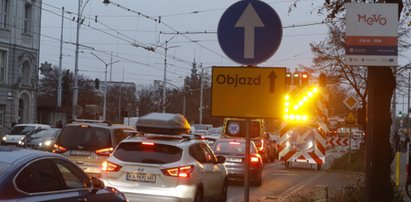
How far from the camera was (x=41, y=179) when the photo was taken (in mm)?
6473

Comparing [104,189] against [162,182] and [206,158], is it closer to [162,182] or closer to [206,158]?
[162,182]

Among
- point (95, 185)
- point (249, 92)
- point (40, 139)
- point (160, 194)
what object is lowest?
point (40, 139)

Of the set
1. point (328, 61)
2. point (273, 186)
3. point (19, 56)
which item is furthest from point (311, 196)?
point (19, 56)

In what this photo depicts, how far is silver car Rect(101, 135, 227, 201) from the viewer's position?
1120 cm

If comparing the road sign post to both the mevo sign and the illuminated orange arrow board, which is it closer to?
the illuminated orange arrow board

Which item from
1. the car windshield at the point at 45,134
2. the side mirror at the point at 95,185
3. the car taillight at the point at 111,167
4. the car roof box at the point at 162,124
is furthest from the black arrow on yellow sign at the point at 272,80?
the car windshield at the point at 45,134

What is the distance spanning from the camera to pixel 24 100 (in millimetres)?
58281

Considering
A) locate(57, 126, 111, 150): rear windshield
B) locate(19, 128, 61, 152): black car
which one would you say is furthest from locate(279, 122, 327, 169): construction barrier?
locate(57, 126, 111, 150): rear windshield

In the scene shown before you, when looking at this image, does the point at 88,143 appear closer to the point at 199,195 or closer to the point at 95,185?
the point at 199,195

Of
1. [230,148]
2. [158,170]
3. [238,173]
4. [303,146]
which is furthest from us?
[303,146]

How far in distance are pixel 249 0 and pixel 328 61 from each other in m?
30.1

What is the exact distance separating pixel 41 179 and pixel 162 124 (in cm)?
690

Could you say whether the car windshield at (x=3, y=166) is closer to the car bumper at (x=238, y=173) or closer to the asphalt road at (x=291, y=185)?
the asphalt road at (x=291, y=185)

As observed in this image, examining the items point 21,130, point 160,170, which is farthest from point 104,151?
point 21,130
